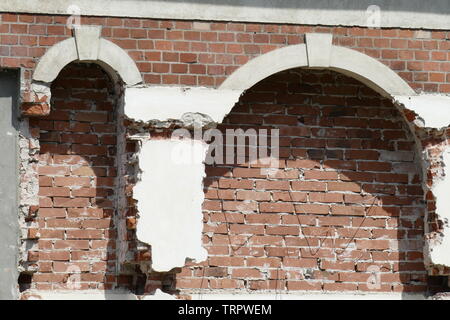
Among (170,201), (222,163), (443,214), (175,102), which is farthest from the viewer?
(222,163)

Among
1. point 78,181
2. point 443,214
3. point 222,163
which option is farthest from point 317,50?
point 78,181

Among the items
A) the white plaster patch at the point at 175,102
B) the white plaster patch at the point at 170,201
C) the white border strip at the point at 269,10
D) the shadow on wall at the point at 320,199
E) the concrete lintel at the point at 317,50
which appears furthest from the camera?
the shadow on wall at the point at 320,199

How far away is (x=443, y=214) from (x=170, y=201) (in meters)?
1.89

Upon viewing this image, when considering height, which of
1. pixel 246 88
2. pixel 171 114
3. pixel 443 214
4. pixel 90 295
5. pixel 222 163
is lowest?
pixel 90 295

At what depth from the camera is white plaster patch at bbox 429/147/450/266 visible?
27.6 ft

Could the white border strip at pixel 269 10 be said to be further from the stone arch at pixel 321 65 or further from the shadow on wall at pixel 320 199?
the shadow on wall at pixel 320 199

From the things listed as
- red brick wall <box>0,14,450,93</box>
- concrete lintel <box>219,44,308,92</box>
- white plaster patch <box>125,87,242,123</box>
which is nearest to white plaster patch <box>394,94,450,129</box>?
red brick wall <box>0,14,450,93</box>

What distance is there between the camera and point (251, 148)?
342 inches

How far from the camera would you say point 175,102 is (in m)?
8.32

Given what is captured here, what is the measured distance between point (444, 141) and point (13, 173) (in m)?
2.99

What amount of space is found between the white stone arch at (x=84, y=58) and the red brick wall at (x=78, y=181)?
0.24 metres

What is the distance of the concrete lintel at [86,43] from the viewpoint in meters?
8.28

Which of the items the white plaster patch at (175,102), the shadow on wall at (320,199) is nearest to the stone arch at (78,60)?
the white plaster patch at (175,102)

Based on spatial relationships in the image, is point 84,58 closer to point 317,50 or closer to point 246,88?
point 246,88
